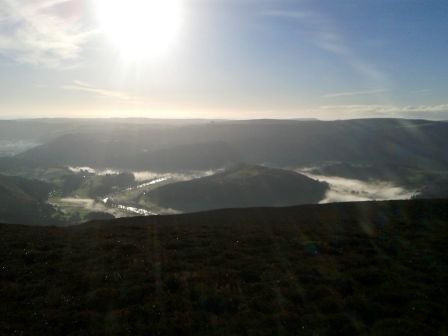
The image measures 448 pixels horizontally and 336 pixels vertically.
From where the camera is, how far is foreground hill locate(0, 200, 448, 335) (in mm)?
19875

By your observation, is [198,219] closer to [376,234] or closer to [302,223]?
[302,223]

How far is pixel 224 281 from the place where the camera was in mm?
25297

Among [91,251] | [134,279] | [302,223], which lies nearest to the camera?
[134,279]

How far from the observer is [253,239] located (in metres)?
36.4

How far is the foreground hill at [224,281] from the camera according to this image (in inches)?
782

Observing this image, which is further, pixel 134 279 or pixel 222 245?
pixel 222 245

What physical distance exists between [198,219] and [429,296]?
35.1 meters

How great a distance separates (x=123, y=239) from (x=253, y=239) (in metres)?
12.1

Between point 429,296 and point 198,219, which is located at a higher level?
point 429,296

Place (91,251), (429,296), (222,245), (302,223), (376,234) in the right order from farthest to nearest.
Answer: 1. (302,223)
2. (376,234)
3. (222,245)
4. (91,251)
5. (429,296)

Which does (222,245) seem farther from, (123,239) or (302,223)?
(302,223)

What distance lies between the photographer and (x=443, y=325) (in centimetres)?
1977

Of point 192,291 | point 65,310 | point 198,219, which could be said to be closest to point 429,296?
point 192,291

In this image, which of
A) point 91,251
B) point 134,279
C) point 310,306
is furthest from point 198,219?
point 310,306
